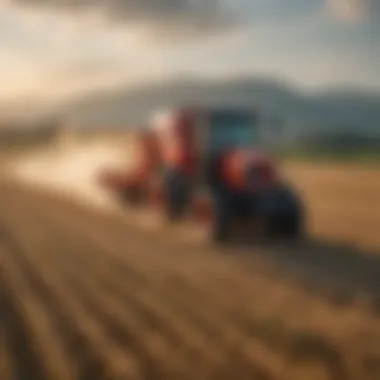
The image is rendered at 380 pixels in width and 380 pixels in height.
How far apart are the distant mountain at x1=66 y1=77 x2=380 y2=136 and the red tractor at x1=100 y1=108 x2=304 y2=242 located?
3 centimetres

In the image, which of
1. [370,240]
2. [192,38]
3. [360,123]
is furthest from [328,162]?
[192,38]

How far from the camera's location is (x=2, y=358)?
1344mm

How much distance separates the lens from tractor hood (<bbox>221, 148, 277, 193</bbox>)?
4.75ft

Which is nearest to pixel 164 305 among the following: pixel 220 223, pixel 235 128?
pixel 220 223

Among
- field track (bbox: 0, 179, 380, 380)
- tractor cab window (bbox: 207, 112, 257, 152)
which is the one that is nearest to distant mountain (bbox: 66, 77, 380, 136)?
tractor cab window (bbox: 207, 112, 257, 152)

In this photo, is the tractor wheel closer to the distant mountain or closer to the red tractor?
the red tractor

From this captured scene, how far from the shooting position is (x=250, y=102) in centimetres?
144

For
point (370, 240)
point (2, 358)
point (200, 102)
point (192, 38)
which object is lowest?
point (2, 358)

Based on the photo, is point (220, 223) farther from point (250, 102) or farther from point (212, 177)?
point (250, 102)

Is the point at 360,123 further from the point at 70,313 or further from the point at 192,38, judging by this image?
→ the point at 70,313

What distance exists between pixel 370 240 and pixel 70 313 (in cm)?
60

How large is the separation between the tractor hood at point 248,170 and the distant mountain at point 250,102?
9 centimetres

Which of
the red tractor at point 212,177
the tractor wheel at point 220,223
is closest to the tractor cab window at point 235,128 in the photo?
the red tractor at point 212,177

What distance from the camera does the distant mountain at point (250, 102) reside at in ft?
4.67
